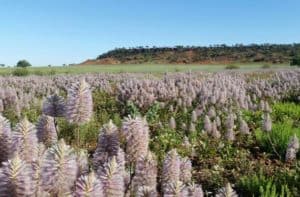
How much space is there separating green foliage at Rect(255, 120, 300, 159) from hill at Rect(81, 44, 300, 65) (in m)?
87.7

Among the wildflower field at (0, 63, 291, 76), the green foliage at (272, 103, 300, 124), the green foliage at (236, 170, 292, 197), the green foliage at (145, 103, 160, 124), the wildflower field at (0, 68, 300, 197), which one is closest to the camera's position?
the wildflower field at (0, 68, 300, 197)

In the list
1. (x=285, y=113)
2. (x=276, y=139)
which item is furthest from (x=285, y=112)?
(x=276, y=139)

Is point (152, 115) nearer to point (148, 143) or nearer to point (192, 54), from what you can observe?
point (148, 143)

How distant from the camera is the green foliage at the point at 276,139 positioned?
30.0ft

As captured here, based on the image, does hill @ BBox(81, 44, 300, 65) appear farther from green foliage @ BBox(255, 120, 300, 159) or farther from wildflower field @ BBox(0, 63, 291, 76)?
green foliage @ BBox(255, 120, 300, 159)

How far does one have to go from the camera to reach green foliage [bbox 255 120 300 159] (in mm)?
9156

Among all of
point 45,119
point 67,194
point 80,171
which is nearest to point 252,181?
point 45,119

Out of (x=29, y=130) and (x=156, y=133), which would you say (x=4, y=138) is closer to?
(x=29, y=130)

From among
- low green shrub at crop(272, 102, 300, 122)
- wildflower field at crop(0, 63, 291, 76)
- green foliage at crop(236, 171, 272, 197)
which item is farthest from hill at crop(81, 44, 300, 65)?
green foliage at crop(236, 171, 272, 197)

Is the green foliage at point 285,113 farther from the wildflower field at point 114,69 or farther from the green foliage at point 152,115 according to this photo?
the wildflower field at point 114,69

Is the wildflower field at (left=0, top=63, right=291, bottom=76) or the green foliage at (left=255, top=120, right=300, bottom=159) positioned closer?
the green foliage at (left=255, top=120, right=300, bottom=159)

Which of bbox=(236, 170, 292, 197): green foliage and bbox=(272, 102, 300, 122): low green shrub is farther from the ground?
bbox=(272, 102, 300, 122): low green shrub

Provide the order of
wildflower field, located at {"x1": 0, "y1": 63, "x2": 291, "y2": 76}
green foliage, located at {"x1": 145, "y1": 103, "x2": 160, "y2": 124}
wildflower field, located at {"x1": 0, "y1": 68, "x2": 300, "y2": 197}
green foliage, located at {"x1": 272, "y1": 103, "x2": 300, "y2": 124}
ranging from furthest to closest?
wildflower field, located at {"x1": 0, "y1": 63, "x2": 291, "y2": 76} < green foliage, located at {"x1": 272, "y1": 103, "x2": 300, "y2": 124} < green foliage, located at {"x1": 145, "y1": 103, "x2": 160, "y2": 124} < wildflower field, located at {"x1": 0, "y1": 68, "x2": 300, "y2": 197}

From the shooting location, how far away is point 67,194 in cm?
269
